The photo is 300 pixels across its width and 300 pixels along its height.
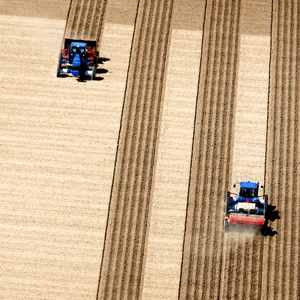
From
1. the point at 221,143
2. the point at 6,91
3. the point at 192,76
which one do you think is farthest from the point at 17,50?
the point at 221,143

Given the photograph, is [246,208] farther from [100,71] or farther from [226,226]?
[100,71]

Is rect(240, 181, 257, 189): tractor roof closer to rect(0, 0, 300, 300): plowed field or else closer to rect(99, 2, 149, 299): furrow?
rect(0, 0, 300, 300): plowed field

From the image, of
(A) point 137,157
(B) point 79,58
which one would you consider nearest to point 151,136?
(A) point 137,157

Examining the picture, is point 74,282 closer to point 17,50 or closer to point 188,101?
point 188,101

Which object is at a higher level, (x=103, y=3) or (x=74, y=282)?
(x=103, y=3)

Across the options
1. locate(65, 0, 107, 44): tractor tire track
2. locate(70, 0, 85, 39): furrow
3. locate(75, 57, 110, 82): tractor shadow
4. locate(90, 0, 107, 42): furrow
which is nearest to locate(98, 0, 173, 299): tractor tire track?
locate(75, 57, 110, 82): tractor shadow

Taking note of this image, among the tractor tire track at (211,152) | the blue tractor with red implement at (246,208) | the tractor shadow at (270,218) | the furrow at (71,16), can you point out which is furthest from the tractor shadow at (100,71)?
the tractor shadow at (270,218)
